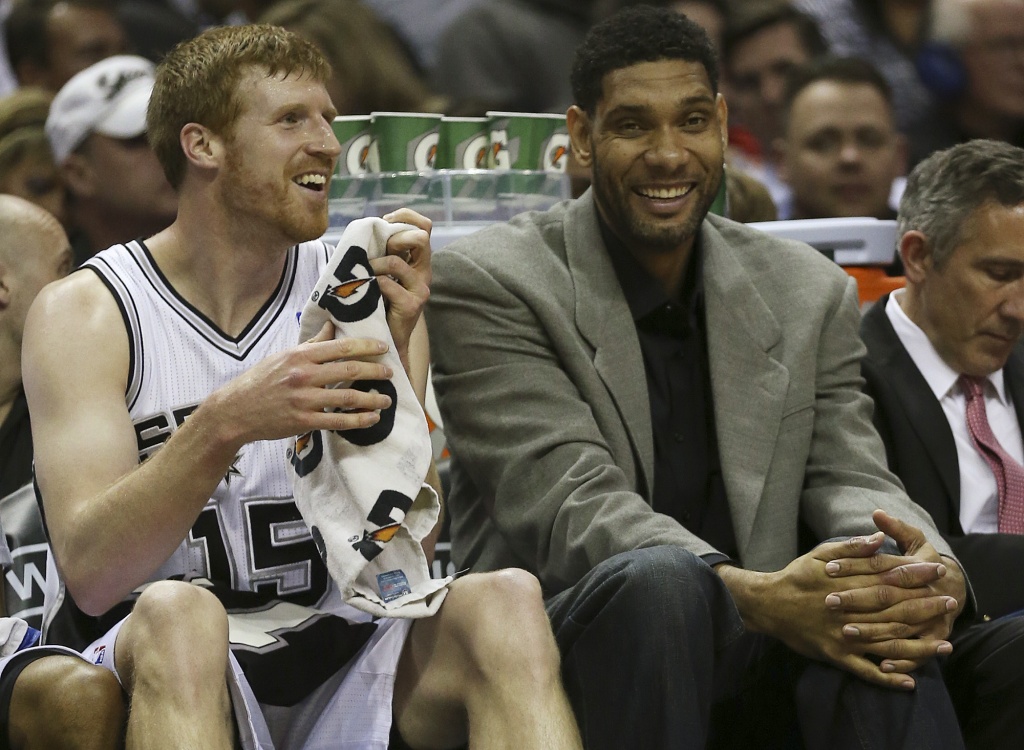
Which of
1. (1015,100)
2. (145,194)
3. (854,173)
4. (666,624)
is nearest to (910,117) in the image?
(1015,100)

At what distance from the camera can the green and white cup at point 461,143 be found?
3697 millimetres

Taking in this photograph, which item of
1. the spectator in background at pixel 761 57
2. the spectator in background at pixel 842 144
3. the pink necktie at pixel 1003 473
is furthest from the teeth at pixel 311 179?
the spectator in background at pixel 761 57

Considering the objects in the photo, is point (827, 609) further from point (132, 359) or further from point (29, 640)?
point (29, 640)

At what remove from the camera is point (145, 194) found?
15.4 feet

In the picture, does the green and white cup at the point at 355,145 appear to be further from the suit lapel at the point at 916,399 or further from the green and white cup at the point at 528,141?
the suit lapel at the point at 916,399

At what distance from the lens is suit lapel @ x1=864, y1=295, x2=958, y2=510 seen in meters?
3.31

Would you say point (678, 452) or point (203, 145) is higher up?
point (203, 145)

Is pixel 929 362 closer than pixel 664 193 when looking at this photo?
No

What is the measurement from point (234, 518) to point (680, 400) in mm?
944

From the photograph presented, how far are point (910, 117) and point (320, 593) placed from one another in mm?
3898

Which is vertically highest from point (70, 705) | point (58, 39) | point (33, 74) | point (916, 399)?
point (58, 39)

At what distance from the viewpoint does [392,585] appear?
2.53 metres

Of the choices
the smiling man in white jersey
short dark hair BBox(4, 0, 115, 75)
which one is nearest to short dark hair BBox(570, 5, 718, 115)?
the smiling man in white jersey

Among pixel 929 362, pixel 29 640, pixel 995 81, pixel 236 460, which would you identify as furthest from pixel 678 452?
pixel 995 81
